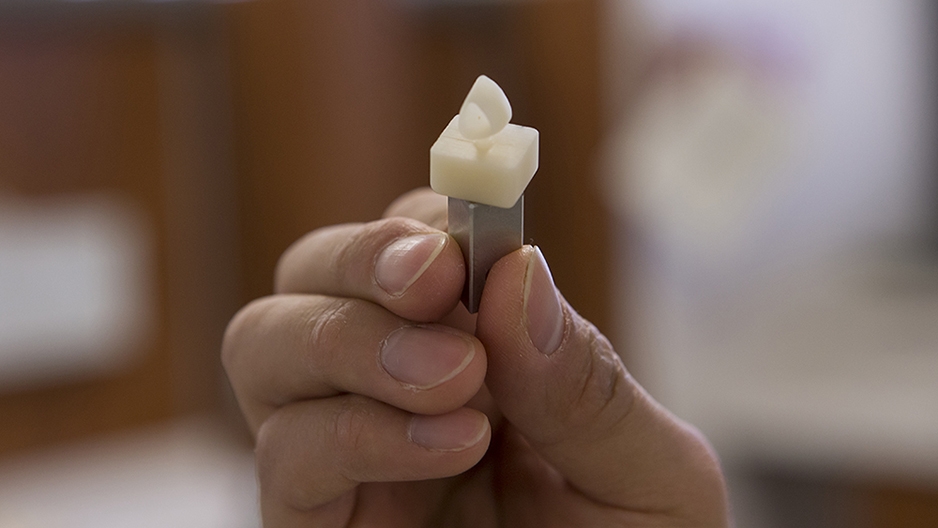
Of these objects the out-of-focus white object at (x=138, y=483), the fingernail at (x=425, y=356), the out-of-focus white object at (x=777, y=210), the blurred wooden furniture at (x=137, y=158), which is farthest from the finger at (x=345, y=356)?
the out-of-focus white object at (x=777, y=210)

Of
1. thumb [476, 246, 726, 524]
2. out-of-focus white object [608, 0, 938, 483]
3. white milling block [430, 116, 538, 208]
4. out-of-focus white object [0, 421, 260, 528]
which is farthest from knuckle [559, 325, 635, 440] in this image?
out-of-focus white object [608, 0, 938, 483]

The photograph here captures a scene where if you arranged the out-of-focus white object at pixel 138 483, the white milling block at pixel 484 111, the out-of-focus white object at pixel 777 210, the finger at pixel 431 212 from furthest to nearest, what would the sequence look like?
the out-of-focus white object at pixel 777 210 → the out-of-focus white object at pixel 138 483 → the finger at pixel 431 212 → the white milling block at pixel 484 111

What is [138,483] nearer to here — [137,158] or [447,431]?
[137,158]

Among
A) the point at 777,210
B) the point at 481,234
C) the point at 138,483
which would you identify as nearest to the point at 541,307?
the point at 481,234

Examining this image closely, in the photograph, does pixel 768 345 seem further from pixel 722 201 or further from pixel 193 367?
pixel 193 367

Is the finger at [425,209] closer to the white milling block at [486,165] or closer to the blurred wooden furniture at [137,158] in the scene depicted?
the white milling block at [486,165]

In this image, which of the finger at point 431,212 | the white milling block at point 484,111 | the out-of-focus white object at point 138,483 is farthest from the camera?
the out-of-focus white object at point 138,483

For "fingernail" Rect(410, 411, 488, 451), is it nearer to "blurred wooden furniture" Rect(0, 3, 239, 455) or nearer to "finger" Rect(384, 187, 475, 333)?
"finger" Rect(384, 187, 475, 333)
